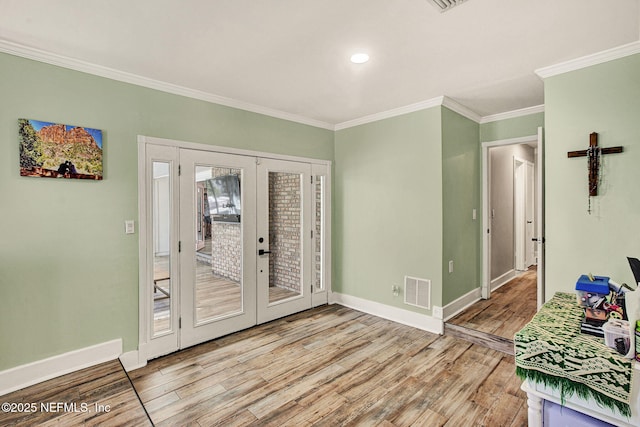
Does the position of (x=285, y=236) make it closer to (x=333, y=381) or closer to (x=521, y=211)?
(x=333, y=381)

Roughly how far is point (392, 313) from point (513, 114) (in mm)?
2979

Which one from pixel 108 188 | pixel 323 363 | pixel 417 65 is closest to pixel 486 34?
pixel 417 65

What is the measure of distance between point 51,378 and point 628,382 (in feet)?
12.2

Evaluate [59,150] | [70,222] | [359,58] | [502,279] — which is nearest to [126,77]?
[59,150]

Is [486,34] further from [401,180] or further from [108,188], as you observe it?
[108,188]

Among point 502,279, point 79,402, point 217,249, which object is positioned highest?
point 217,249

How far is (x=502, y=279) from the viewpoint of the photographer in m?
5.17

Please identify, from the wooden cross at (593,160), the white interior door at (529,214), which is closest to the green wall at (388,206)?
the wooden cross at (593,160)

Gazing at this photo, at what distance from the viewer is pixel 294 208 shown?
425 cm

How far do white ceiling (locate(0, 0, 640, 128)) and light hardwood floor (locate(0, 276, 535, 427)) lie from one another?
257 centimetres

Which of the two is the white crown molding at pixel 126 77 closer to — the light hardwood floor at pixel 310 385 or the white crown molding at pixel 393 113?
the white crown molding at pixel 393 113

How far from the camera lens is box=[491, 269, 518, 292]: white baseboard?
4.88m

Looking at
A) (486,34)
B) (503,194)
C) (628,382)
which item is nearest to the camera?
(628,382)

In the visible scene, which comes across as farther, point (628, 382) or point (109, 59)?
point (109, 59)
